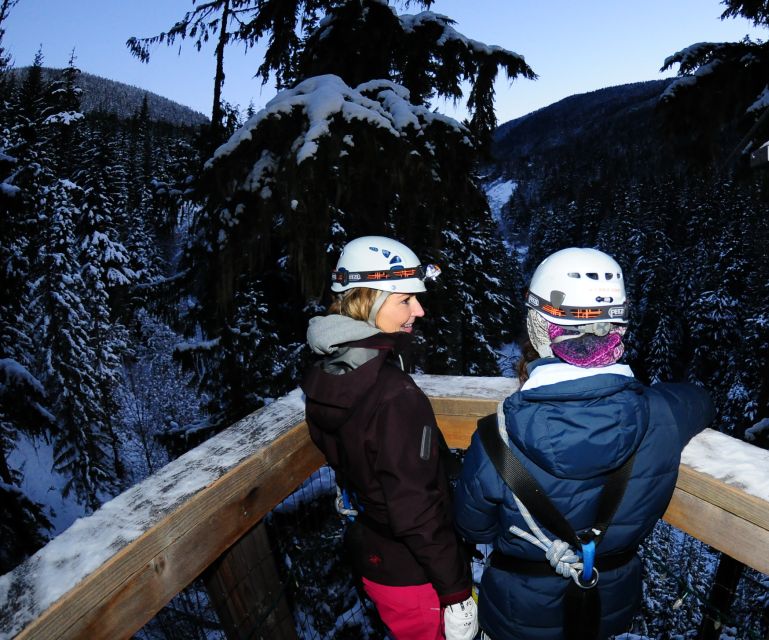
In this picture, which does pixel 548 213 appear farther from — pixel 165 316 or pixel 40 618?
pixel 40 618

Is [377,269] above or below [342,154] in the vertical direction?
below

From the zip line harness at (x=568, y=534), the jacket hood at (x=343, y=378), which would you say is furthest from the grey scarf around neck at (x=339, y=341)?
the zip line harness at (x=568, y=534)

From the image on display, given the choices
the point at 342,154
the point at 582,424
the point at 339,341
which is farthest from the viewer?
the point at 342,154

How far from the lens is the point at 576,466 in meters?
1.62

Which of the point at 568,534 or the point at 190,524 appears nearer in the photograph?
the point at 190,524

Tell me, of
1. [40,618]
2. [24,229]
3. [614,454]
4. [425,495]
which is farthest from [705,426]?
[24,229]

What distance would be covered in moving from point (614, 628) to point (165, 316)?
849cm

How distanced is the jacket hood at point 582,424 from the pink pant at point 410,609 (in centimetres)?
89

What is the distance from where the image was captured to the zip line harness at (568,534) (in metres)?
1.70

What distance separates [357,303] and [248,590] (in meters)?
1.24

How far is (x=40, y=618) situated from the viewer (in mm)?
1045

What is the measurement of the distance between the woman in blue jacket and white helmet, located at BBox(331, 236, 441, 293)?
2.13 ft

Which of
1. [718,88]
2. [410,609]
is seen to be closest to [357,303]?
[410,609]

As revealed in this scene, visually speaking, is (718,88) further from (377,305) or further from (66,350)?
(66,350)
